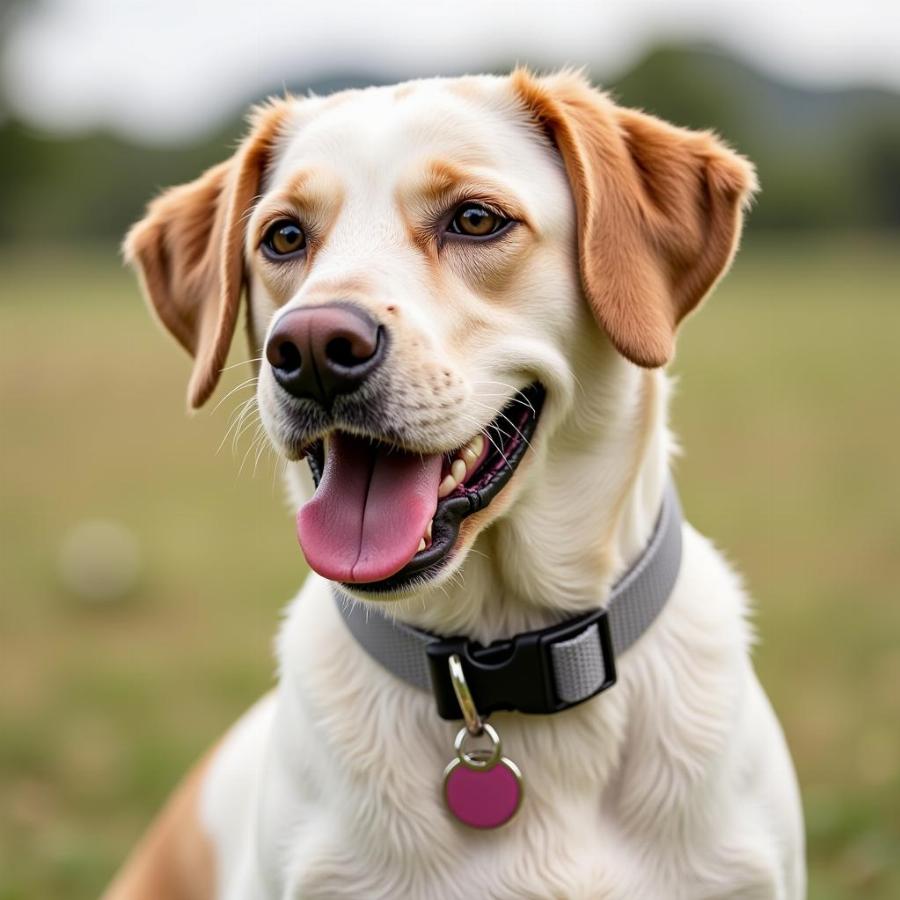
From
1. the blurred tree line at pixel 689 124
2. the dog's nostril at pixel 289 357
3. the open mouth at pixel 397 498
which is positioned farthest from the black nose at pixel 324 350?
the blurred tree line at pixel 689 124

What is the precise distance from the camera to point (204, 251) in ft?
10.4

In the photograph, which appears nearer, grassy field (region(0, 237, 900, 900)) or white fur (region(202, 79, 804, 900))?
white fur (region(202, 79, 804, 900))

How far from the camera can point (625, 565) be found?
274 cm

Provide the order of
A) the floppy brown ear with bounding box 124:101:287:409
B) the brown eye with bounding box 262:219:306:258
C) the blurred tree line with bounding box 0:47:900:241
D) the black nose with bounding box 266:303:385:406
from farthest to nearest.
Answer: the blurred tree line with bounding box 0:47:900:241, the floppy brown ear with bounding box 124:101:287:409, the brown eye with bounding box 262:219:306:258, the black nose with bounding box 266:303:385:406

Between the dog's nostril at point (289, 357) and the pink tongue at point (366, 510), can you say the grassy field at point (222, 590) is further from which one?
the dog's nostril at point (289, 357)

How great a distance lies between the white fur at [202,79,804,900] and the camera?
8.31 ft

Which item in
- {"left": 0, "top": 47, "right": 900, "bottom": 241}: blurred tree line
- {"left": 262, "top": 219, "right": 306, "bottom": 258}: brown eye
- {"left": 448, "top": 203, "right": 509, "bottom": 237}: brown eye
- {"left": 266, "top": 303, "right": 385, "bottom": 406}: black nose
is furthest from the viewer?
{"left": 0, "top": 47, "right": 900, "bottom": 241}: blurred tree line

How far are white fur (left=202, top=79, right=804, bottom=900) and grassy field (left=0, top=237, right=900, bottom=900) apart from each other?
1.43 metres

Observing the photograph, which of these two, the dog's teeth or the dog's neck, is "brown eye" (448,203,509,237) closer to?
the dog's neck

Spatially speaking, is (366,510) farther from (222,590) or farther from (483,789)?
(222,590)

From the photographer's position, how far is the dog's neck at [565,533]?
2688 millimetres

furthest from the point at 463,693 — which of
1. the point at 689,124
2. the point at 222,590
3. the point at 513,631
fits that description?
the point at 689,124

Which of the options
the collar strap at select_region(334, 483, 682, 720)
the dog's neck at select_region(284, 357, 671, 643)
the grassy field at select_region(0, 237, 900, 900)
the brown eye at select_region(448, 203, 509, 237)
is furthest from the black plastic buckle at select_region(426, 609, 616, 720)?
the grassy field at select_region(0, 237, 900, 900)

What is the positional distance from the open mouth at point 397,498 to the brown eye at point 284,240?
450 mm
